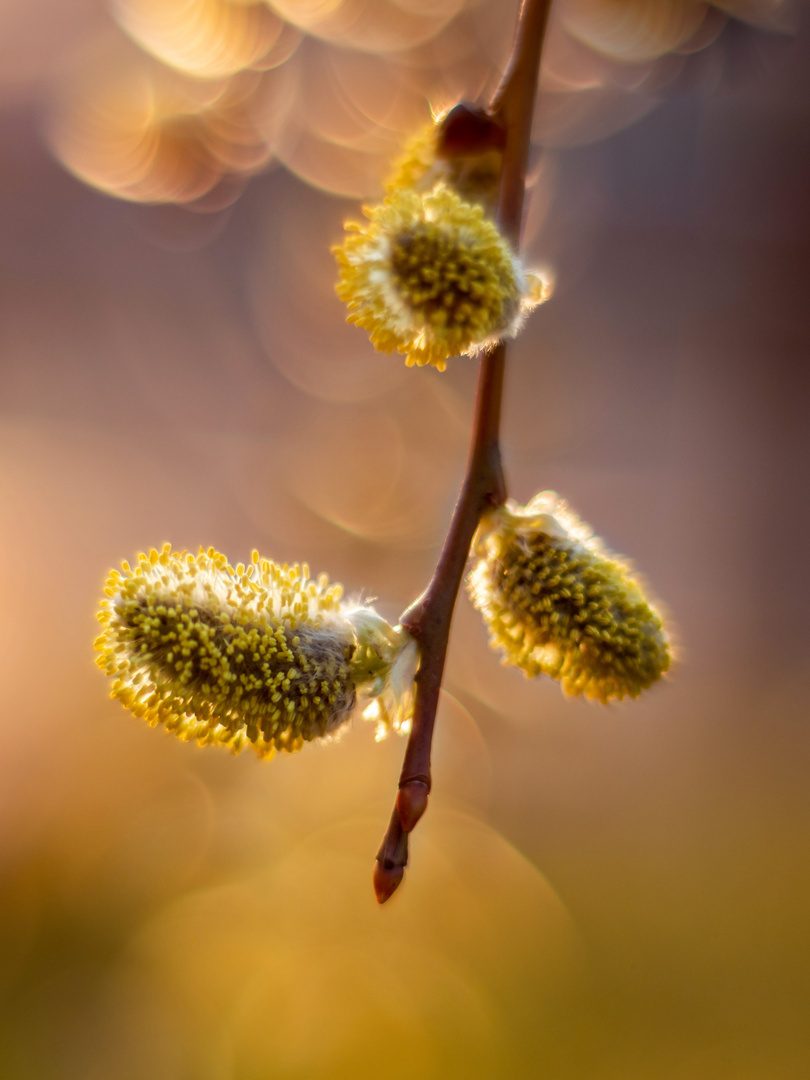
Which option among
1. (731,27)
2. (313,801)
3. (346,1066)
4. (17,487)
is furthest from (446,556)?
(17,487)

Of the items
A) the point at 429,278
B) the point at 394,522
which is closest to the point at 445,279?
the point at 429,278

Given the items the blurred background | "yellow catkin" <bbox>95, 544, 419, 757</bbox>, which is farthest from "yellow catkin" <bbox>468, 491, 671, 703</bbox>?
the blurred background

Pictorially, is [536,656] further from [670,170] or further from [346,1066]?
[670,170]

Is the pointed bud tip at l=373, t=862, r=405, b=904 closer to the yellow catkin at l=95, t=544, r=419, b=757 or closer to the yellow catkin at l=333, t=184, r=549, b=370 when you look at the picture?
the yellow catkin at l=95, t=544, r=419, b=757

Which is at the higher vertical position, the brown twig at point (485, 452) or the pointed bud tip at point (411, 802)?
the brown twig at point (485, 452)

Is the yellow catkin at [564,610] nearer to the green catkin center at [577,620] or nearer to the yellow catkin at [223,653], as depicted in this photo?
the green catkin center at [577,620]

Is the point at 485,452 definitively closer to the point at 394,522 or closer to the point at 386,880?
the point at 386,880

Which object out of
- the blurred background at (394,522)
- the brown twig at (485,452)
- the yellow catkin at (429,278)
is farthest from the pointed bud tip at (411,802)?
the blurred background at (394,522)
